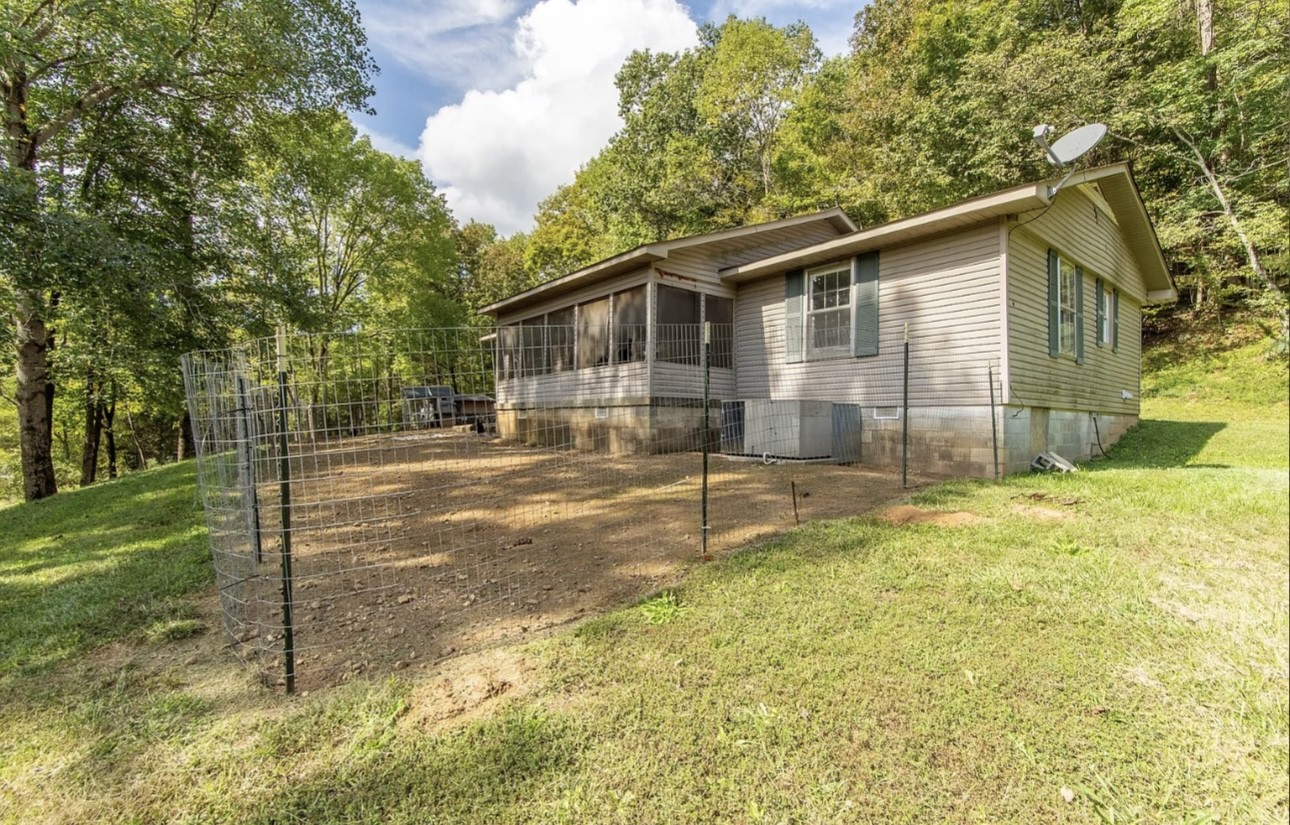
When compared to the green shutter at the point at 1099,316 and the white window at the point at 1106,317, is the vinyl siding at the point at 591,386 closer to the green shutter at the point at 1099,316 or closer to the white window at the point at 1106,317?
the green shutter at the point at 1099,316

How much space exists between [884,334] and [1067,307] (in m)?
2.88

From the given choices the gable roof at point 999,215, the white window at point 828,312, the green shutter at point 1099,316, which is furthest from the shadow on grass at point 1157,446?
the white window at point 828,312

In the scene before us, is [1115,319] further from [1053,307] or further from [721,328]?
[721,328]

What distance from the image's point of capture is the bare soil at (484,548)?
2928 mm

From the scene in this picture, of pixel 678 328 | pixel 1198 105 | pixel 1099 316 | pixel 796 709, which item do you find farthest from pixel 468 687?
pixel 1198 105

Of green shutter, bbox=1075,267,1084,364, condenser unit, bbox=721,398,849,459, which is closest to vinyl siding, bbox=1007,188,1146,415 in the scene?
green shutter, bbox=1075,267,1084,364

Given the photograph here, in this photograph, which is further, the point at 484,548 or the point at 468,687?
the point at 484,548

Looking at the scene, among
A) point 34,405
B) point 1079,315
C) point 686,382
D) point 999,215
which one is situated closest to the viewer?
point 999,215

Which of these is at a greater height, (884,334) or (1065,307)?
(1065,307)

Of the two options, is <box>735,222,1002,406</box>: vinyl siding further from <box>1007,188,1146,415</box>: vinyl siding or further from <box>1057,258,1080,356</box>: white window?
<box>1057,258,1080,356</box>: white window

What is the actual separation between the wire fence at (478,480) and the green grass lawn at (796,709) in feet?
1.45

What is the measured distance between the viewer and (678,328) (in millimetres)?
9750

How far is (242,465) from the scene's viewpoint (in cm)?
348

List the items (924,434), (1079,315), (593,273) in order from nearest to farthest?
(924,434) → (1079,315) → (593,273)
